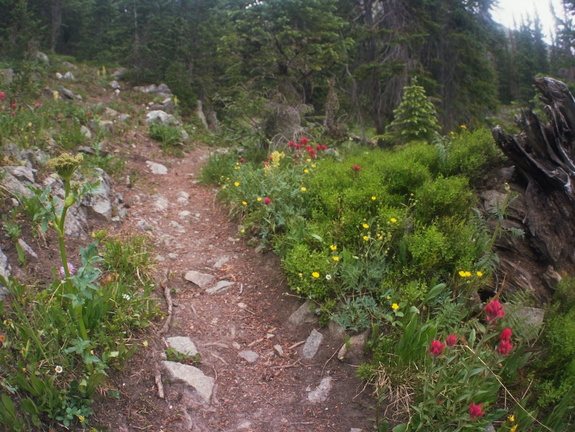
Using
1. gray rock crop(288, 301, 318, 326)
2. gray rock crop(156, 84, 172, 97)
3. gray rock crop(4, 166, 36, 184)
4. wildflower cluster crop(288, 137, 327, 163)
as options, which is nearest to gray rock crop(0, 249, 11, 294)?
gray rock crop(4, 166, 36, 184)

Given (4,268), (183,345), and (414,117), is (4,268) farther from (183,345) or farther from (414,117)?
(414,117)

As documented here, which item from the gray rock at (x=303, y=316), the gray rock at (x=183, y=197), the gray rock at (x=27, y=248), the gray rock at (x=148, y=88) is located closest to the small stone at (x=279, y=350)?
the gray rock at (x=303, y=316)

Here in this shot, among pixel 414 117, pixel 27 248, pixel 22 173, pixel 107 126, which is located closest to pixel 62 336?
pixel 27 248

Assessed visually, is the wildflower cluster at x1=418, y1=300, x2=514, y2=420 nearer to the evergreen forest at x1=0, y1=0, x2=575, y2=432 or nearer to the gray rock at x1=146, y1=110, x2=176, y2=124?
the evergreen forest at x1=0, y1=0, x2=575, y2=432

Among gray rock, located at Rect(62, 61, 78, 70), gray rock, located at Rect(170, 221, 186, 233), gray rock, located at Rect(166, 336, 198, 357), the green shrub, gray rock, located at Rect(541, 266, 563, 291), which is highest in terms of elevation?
the green shrub

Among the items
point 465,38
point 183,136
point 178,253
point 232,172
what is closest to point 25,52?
Answer: point 183,136

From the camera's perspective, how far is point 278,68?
34.6 ft

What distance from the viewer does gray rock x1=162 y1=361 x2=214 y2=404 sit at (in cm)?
326

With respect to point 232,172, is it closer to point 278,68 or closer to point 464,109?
point 278,68

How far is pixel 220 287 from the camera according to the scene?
186 inches

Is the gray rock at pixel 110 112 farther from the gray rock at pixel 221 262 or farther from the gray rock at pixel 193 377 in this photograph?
the gray rock at pixel 193 377

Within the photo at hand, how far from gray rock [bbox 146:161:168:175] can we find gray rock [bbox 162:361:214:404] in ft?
18.6

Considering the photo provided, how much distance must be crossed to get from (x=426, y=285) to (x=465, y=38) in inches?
371

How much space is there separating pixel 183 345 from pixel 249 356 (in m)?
0.61
